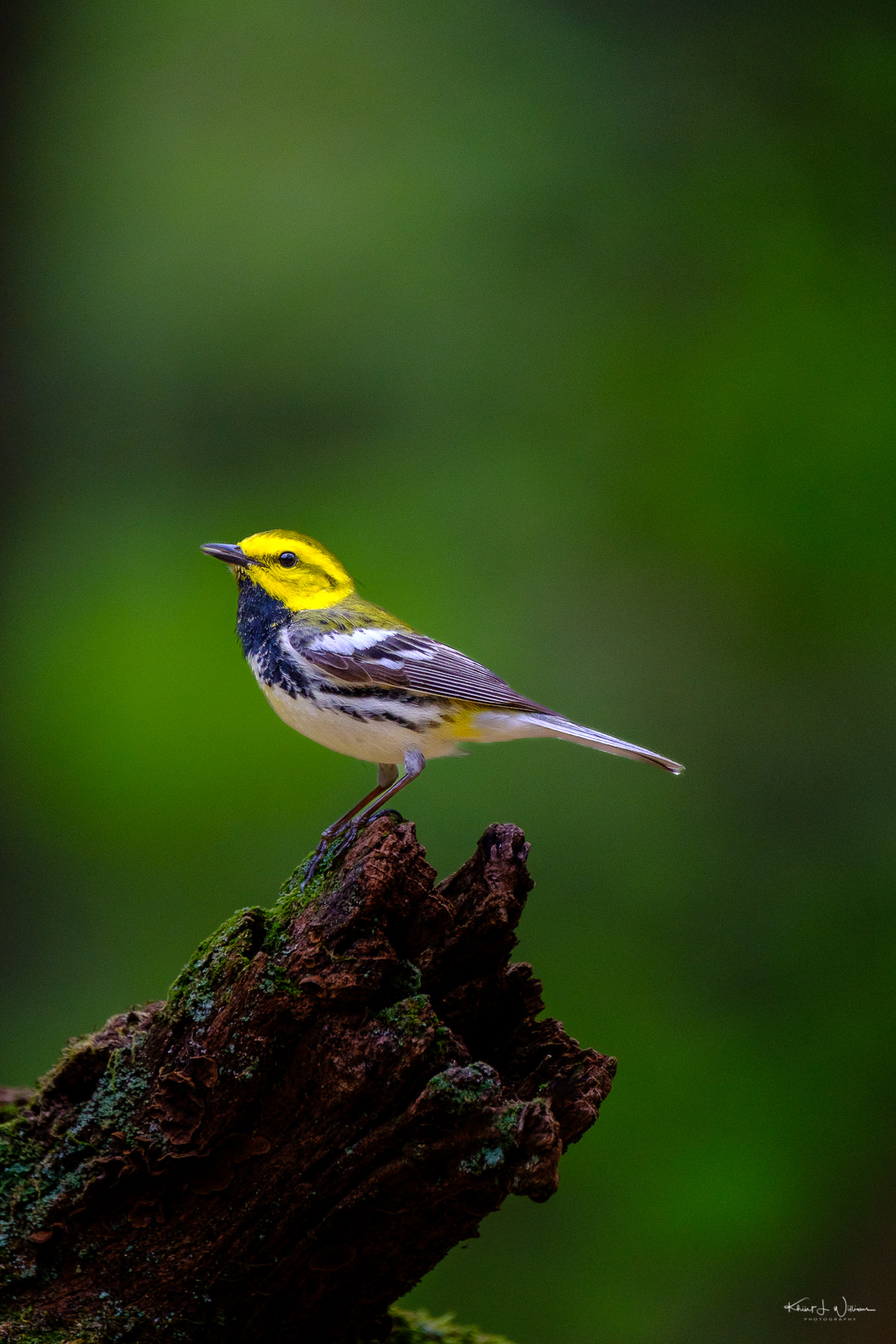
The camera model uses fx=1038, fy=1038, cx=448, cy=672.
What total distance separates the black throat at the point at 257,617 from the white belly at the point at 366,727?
17cm

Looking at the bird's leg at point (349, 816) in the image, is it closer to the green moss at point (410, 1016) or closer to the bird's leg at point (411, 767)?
the bird's leg at point (411, 767)

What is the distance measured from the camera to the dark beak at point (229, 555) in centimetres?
281

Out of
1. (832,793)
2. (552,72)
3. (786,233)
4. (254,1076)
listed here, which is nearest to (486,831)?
(254,1076)

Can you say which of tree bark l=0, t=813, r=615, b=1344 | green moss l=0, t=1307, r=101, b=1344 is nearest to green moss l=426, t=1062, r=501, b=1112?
tree bark l=0, t=813, r=615, b=1344

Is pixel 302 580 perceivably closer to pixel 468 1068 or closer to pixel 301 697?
pixel 301 697

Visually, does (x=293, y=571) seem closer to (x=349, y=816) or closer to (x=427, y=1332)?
(x=349, y=816)

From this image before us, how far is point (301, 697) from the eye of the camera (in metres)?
2.60

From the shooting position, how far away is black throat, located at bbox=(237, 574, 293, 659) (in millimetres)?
2797

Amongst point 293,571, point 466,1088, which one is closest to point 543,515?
point 293,571

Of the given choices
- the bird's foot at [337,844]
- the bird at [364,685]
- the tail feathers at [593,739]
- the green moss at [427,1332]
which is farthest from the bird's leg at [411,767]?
the green moss at [427,1332]

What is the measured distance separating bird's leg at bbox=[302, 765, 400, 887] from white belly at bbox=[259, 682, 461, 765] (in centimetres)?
13

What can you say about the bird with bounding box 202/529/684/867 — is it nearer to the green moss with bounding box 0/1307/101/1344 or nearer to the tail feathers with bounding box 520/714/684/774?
the tail feathers with bounding box 520/714/684/774

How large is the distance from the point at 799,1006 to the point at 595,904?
93 centimetres

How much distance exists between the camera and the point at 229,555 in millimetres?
2826
